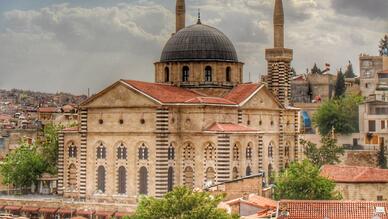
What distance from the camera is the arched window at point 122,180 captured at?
5419 centimetres

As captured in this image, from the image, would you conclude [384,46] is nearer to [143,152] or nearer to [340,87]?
[340,87]

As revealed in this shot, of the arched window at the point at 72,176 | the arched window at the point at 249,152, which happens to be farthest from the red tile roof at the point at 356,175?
the arched window at the point at 72,176

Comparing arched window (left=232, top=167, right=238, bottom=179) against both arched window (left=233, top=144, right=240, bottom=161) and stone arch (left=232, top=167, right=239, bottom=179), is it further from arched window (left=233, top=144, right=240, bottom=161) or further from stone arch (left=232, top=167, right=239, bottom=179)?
arched window (left=233, top=144, right=240, bottom=161)

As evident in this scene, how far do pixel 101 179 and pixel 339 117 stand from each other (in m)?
24.9

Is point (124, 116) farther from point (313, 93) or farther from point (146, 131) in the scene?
point (313, 93)

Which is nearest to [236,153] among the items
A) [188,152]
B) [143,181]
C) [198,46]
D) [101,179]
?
[188,152]

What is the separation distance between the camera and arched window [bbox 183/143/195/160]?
5384 centimetres

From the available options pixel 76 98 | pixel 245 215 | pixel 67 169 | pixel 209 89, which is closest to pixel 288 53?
pixel 209 89

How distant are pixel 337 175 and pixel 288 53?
13730 millimetres

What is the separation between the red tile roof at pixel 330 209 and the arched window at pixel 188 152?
17086 millimetres

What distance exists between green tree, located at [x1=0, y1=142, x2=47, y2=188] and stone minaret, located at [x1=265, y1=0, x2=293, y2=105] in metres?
17.5

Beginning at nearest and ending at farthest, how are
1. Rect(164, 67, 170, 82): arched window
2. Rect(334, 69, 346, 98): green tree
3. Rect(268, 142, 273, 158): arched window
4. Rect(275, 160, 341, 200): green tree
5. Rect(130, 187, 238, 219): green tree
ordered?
Rect(130, 187, 238, 219): green tree
Rect(275, 160, 341, 200): green tree
Rect(268, 142, 273, 158): arched window
Rect(164, 67, 170, 82): arched window
Rect(334, 69, 346, 98): green tree

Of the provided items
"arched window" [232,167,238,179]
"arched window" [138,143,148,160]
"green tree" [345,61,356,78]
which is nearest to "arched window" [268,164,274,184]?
"arched window" [232,167,238,179]

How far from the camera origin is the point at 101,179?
5516cm
